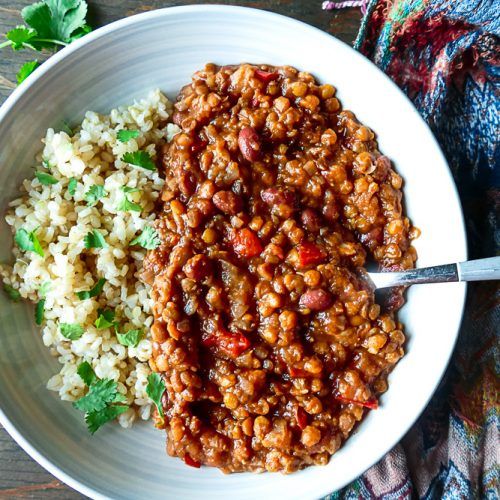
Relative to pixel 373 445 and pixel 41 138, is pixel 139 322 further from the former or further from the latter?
pixel 373 445

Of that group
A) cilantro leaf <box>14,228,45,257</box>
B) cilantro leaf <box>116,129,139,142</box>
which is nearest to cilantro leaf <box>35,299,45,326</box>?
cilantro leaf <box>14,228,45,257</box>

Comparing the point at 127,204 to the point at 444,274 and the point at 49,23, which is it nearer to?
the point at 49,23

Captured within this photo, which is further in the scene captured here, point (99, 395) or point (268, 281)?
point (99, 395)

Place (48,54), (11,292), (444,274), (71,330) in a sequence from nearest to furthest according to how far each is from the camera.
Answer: (444,274), (71,330), (11,292), (48,54)

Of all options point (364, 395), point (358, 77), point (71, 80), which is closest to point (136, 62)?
point (71, 80)

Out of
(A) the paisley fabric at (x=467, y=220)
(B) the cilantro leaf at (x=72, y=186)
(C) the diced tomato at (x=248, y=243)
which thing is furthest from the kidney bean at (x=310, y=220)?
(B) the cilantro leaf at (x=72, y=186)

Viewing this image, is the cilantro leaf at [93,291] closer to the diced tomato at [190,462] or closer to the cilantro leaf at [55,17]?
the diced tomato at [190,462]

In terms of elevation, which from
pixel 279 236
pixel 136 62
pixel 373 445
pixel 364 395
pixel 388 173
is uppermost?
pixel 136 62

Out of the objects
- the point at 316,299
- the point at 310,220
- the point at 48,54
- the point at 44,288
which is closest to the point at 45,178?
the point at 44,288

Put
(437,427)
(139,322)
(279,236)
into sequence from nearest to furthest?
(279,236), (139,322), (437,427)
